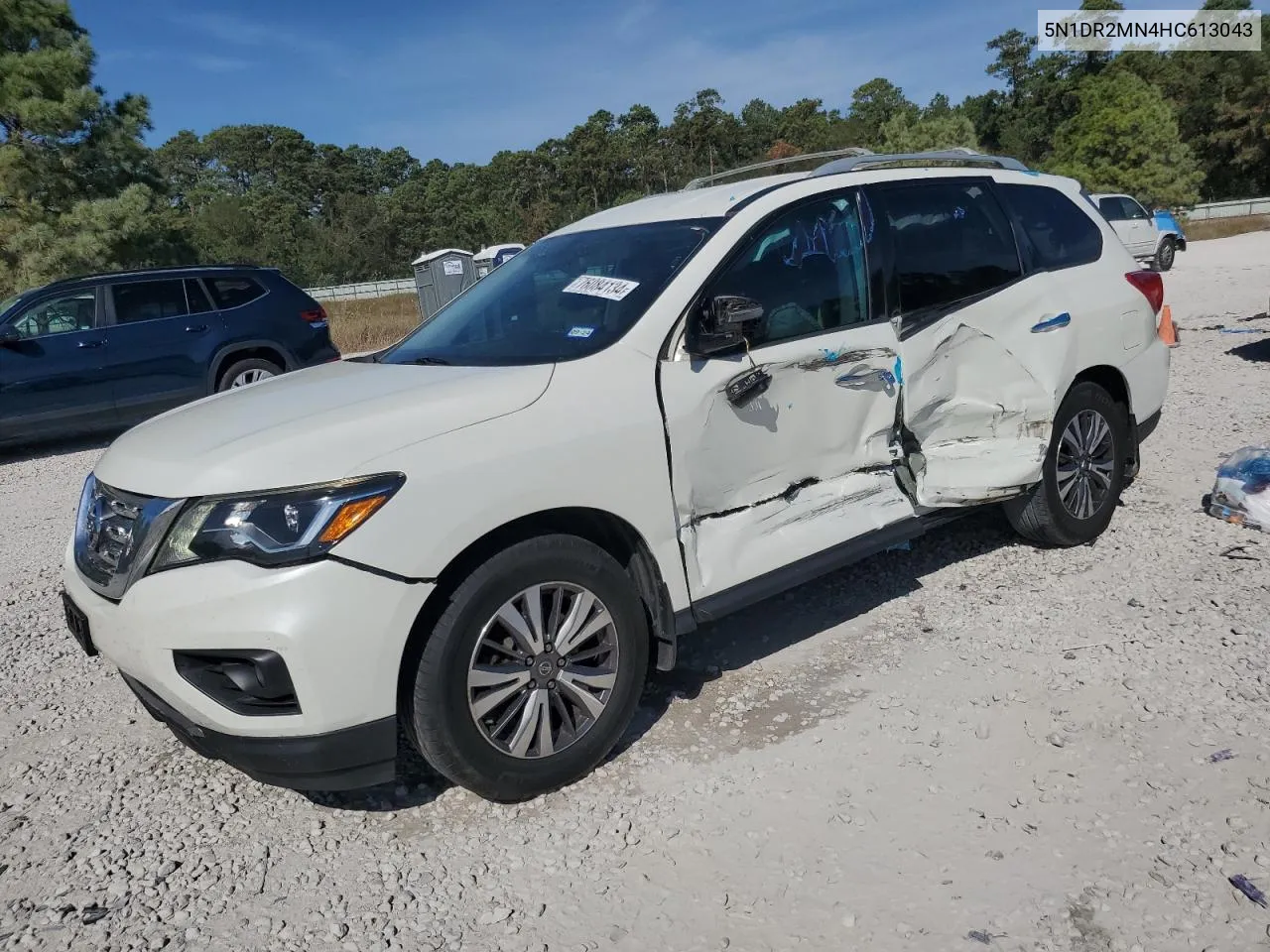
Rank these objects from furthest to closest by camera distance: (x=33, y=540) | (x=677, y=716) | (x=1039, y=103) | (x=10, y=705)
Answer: (x=1039, y=103), (x=33, y=540), (x=10, y=705), (x=677, y=716)

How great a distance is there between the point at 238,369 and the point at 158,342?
0.82m

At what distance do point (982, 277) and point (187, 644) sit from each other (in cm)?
357

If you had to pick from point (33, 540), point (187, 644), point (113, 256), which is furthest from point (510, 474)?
point (113, 256)

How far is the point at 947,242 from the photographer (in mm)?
4148

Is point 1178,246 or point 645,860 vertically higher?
A: point 1178,246

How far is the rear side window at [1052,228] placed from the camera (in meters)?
4.50

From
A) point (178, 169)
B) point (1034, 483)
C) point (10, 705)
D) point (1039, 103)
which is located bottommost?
point (10, 705)

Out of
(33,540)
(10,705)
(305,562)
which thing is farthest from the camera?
(33,540)

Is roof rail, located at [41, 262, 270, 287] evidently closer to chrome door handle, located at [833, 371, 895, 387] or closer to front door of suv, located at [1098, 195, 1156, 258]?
chrome door handle, located at [833, 371, 895, 387]

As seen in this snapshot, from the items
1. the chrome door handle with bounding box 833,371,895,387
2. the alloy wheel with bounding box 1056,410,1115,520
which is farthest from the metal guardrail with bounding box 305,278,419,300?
the chrome door handle with bounding box 833,371,895,387

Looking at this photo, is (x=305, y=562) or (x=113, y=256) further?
(x=113, y=256)

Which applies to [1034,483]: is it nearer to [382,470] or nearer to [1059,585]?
[1059,585]

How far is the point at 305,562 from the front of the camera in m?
2.49

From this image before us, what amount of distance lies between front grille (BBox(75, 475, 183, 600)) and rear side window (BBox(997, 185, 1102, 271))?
3.92m
